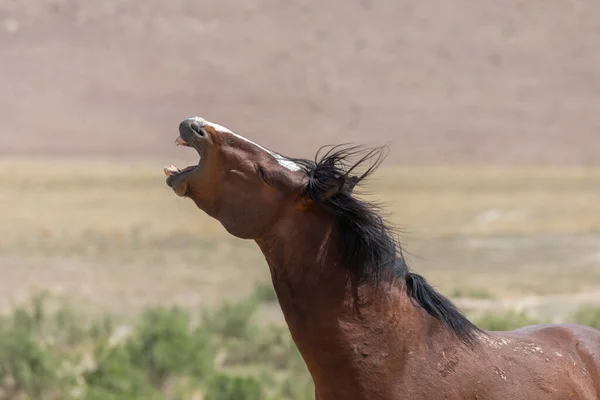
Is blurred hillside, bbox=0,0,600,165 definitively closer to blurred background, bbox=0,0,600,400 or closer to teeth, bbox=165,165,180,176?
blurred background, bbox=0,0,600,400

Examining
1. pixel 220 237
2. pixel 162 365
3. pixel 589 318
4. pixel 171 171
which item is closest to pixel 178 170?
pixel 171 171

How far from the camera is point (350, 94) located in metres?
33.8

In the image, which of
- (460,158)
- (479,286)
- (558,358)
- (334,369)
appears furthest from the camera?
(460,158)

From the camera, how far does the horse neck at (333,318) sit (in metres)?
3.70

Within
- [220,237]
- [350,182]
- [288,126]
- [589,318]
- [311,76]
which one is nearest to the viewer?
[350,182]

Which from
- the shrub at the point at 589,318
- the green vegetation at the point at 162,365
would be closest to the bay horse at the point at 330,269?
the green vegetation at the point at 162,365

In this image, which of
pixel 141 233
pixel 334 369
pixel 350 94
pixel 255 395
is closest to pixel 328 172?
pixel 334 369

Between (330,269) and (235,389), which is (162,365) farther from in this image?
(330,269)

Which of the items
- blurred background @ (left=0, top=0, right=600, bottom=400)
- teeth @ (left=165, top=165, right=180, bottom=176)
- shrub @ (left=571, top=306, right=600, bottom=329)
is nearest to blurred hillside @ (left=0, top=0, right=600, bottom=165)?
blurred background @ (left=0, top=0, right=600, bottom=400)

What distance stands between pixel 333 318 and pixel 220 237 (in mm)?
22101

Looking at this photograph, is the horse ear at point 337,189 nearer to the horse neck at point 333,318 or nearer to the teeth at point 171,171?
the horse neck at point 333,318

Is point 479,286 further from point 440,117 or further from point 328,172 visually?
point 328,172

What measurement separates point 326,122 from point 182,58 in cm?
547

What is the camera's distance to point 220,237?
25719 mm
